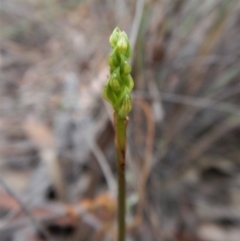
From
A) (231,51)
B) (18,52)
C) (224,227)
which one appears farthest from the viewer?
(18,52)

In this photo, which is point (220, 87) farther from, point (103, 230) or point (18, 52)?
point (18, 52)

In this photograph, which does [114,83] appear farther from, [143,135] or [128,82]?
[143,135]

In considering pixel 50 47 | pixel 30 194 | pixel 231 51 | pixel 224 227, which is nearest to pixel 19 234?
pixel 30 194

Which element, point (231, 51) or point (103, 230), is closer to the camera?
point (103, 230)

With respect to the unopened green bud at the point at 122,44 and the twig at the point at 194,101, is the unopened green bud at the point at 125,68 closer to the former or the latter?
the unopened green bud at the point at 122,44

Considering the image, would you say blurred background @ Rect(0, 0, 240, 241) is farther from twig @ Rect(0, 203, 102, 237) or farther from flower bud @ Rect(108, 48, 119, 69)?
flower bud @ Rect(108, 48, 119, 69)

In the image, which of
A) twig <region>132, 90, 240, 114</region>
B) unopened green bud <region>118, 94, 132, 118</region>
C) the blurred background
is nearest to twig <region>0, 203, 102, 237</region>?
the blurred background

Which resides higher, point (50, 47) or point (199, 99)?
point (50, 47)

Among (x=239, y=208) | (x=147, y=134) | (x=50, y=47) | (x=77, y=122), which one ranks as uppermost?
(x=50, y=47)

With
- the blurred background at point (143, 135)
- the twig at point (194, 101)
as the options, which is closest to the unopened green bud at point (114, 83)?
the blurred background at point (143, 135)
